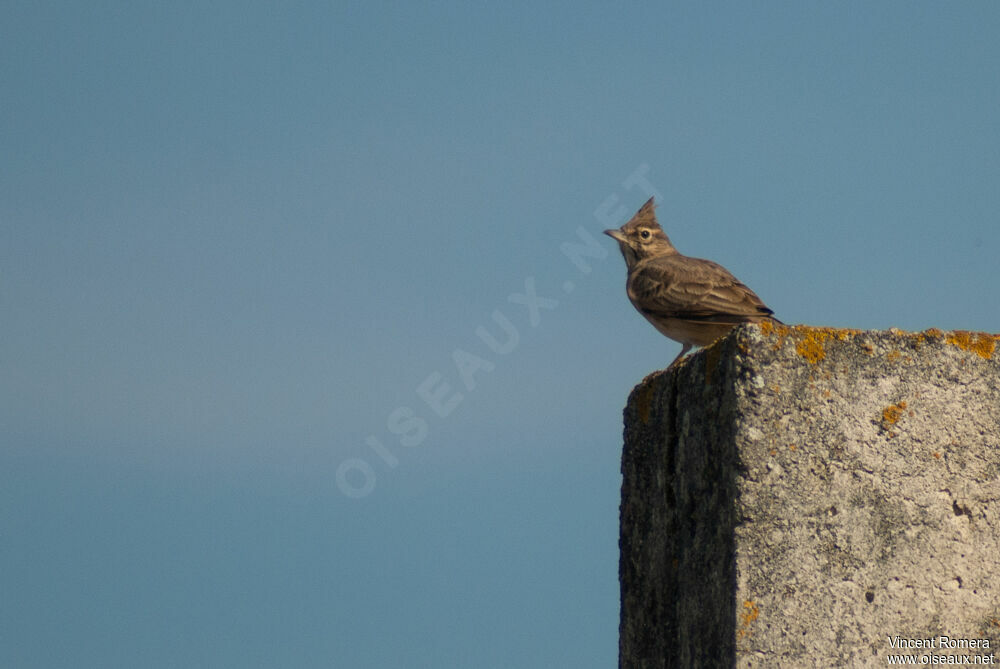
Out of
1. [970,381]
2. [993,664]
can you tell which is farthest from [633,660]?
[970,381]

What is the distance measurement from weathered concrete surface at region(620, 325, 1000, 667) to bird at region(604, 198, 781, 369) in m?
3.65

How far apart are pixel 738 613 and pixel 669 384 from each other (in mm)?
1162

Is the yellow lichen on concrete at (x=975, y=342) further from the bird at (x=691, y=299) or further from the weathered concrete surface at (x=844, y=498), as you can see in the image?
the bird at (x=691, y=299)

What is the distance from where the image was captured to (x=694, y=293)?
884 cm

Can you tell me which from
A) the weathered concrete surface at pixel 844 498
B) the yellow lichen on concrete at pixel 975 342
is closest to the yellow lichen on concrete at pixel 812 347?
the weathered concrete surface at pixel 844 498

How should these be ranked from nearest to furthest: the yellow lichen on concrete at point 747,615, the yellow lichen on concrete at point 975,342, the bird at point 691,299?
the yellow lichen on concrete at point 747,615 → the yellow lichen on concrete at point 975,342 → the bird at point 691,299

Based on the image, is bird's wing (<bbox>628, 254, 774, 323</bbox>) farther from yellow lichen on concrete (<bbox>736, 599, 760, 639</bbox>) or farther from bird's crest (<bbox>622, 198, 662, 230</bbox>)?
yellow lichen on concrete (<bbox>736, 599, 760, 639</bbox>)

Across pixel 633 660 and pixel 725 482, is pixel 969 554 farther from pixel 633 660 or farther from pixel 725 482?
pixel 633 660

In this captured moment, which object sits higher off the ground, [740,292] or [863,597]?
[740,292]

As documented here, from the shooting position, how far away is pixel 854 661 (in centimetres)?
406

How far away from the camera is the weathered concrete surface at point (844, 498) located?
4.09 meters

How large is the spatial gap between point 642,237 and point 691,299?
2712mm

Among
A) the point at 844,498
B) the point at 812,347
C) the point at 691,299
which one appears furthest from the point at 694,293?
the point at 844,498

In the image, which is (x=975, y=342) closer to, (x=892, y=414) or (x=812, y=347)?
(x=892, y=414)
